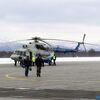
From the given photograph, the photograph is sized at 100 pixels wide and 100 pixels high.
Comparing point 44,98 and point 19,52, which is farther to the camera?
point 19,52

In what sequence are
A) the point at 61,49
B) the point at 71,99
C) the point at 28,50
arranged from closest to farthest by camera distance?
the point at 71,99 → the point at 28,50 → the point at 61,49

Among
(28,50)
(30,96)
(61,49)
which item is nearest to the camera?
(30,96)

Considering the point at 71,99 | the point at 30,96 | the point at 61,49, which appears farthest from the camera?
the point at 61,49

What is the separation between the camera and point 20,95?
21469 mm

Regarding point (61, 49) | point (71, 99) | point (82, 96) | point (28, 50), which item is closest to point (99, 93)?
point (82, 96)

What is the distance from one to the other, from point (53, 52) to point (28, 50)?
17.2ft

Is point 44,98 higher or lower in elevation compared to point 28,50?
higher

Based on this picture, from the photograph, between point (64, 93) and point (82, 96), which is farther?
point (64, 93)

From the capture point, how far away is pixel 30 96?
68.9 ft

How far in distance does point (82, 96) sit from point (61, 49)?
51900 mm

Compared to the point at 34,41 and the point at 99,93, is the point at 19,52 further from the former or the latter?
the point at 99,93

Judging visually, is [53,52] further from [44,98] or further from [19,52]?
[44,98]

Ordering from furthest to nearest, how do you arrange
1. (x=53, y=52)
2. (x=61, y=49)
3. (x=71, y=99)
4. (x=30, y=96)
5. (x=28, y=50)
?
(x=61, y=49)
(x=53, y=52)
(x=28, y=50)
(x=30, y=96)
(x=71, y=99)

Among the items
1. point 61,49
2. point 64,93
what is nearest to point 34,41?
point 61,49
